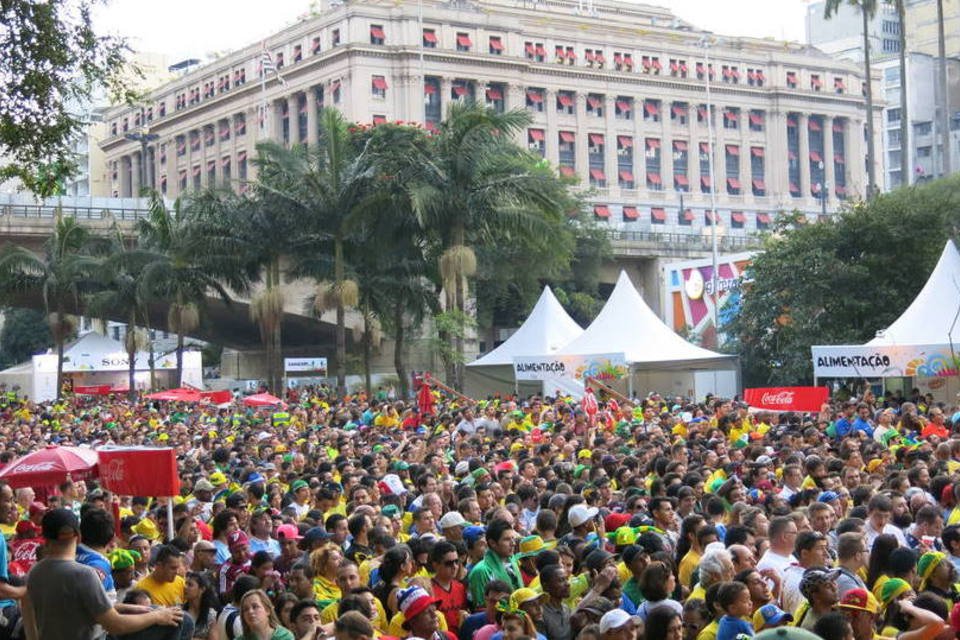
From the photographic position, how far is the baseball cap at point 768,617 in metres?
7.22

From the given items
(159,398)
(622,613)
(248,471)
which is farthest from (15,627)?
(159,398)

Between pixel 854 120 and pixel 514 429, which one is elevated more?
pixel 854 120

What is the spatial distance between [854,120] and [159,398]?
85.7m

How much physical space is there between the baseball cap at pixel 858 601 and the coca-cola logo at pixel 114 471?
6719 millimetres

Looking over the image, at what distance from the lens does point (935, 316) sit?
90.5 ft

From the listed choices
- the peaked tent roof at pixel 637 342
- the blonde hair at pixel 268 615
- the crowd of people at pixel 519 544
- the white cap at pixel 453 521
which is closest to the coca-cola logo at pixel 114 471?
the crowd of people at pixel 519 544

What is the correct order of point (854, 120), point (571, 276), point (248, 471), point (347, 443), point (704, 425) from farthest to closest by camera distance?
point (854, 120) < point (571, 276) < point (704, 425) < point (347, 443) < point (248, 471)

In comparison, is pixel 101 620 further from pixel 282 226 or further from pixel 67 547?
pixel 282 226

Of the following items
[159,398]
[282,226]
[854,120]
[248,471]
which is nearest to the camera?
[248,471]

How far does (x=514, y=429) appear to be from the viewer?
71.8ft

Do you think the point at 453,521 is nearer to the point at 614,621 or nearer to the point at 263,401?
the point at 614,621

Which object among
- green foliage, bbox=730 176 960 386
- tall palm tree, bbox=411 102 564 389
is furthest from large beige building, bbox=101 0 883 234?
tall palm tree, bbox=411 102 564 389

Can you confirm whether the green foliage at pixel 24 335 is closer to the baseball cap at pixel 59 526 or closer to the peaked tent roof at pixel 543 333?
the peaked tent roof at pixel 543 333

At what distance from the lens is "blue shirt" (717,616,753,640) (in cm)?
703
